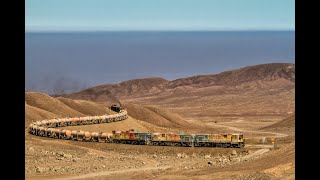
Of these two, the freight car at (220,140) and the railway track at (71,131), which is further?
the railway track at (71,131)

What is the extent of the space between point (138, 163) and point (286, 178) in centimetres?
2289

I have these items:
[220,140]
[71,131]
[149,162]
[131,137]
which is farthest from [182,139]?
[71,131]

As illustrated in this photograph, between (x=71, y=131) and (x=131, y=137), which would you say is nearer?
(x=131, y=137)

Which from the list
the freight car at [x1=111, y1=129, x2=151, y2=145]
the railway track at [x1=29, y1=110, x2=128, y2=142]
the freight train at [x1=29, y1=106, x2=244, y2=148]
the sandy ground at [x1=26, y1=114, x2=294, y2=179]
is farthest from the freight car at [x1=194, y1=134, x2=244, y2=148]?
the railway track at [x1=29, y1=110, x2=128, y2=142]

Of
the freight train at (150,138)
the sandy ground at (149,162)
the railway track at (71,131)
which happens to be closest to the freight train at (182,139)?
the freight train at (150,138)

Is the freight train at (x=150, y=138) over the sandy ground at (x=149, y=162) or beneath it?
over

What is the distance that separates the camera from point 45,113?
102m

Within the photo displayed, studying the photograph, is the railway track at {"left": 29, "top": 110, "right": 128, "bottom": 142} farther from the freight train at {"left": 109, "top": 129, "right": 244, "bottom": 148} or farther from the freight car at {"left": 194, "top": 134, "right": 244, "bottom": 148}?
the freight car at {"left": 194, "top": 134, "right": 244, "bottom": 148}

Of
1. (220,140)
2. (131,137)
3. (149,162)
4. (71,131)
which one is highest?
(71,131)

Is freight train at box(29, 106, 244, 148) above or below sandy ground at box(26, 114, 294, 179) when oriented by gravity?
above

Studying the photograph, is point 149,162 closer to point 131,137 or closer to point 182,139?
point 182,139

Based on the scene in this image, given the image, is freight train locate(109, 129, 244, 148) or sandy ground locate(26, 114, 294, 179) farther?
freight train locate(109, 129, 244, 148)

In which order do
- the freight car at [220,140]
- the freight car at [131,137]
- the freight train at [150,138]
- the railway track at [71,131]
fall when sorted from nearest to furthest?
the freight car at [220,140], the freight train at [150,138], the freight car at [131,137], the railway track at [71,131]

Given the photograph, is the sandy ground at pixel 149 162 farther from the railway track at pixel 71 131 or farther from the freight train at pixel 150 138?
the railway track at pixel 71 131
